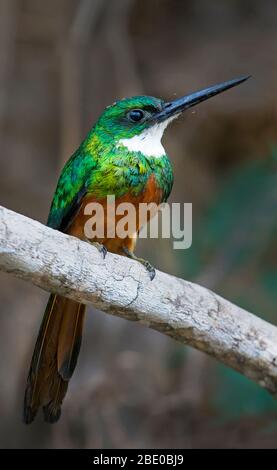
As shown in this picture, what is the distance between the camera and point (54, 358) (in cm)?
231

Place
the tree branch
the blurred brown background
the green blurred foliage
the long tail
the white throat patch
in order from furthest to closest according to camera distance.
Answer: the green blurred foliage → the blurred brown background → the white throat patch → the long tail → the tree branch

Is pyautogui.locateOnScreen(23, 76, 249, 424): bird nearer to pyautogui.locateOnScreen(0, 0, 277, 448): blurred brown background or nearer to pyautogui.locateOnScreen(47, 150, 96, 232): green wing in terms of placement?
pyautogui.locateOnScreen(47, 150, 96, 232): green wing

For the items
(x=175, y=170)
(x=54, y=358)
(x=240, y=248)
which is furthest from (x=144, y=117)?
(x=175, y=170)

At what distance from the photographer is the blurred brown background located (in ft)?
11.4

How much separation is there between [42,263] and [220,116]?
251 centimetres

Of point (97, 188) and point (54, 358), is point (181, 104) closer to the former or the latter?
point (97, 188)

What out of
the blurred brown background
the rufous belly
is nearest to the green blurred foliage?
the blurred brown background

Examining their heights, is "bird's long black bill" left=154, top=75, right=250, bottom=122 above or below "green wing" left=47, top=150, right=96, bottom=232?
above

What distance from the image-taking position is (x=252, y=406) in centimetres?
344

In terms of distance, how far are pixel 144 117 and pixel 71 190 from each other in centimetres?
35

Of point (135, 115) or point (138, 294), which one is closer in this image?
point (138, 294)

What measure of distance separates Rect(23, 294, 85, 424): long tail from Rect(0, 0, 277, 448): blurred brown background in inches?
40.5

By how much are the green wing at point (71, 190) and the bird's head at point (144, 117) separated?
0.13 metres

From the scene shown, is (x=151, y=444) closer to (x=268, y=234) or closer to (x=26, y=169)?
(x=268, y=234)
